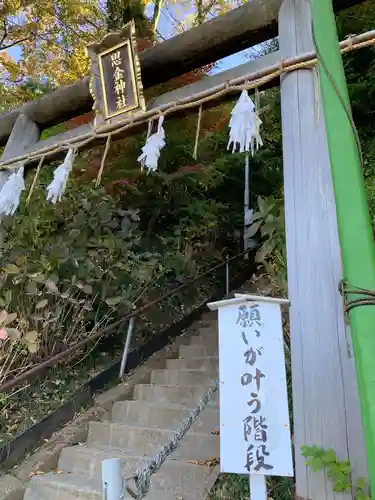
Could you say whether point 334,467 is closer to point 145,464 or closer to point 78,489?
point 145,464

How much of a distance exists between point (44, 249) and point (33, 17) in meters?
6.52

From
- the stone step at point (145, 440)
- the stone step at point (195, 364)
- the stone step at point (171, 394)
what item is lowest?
the stone step at point (145, 440)

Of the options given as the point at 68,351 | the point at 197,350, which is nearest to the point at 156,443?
the point at 68,351

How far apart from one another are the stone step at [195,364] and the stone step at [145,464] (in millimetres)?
1391

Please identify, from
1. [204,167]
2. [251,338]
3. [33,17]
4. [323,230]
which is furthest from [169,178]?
[33,17]

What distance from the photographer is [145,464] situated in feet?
11.1

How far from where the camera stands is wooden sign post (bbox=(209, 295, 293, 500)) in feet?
5.58

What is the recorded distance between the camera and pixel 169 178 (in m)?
6.36

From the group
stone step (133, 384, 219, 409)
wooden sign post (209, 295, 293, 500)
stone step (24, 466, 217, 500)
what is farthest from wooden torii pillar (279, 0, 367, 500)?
stone step (133, 384, 219, 409)

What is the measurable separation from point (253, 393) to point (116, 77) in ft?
11.3

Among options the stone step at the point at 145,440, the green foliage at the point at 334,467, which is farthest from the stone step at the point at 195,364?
the green foliage at the point at 334,467

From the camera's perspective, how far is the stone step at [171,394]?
4219mm

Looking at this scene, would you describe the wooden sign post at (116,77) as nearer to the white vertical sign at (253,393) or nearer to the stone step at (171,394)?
the white vertical sign at (253,393)

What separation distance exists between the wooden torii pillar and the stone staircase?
1245 millimetres
